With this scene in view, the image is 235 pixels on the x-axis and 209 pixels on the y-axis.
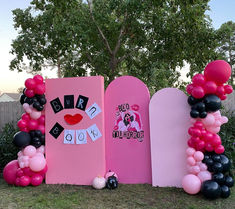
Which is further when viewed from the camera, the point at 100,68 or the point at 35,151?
the point at 100,68

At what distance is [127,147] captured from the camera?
16.9 ft

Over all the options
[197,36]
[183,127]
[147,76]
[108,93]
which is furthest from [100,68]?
[183,127]

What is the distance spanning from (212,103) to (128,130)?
1.65m

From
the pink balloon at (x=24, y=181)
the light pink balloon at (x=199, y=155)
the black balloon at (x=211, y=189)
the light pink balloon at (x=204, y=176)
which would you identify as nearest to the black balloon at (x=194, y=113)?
the light pink balloon at (x=199, y=155)

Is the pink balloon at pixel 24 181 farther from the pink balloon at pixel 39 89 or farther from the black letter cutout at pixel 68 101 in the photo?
the pink balloon at pixel 39 89

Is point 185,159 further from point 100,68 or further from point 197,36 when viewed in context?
point 100,68

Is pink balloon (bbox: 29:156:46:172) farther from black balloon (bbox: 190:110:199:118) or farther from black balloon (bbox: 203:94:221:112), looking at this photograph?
black balloon (bbox: 203:94:221:112)

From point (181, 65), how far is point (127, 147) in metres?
6.96

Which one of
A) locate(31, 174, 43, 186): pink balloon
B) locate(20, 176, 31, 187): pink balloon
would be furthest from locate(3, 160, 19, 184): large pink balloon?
locate(31, 174, 43, 186): pink balloon

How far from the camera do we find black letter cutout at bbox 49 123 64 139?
5407 mm

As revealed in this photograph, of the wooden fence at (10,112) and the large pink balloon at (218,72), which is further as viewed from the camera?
the wooden fence at (10,112)

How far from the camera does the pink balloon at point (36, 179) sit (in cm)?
523

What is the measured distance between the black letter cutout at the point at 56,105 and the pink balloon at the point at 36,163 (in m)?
1.01

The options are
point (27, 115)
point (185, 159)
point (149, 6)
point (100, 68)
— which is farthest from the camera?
point (100, 68)
